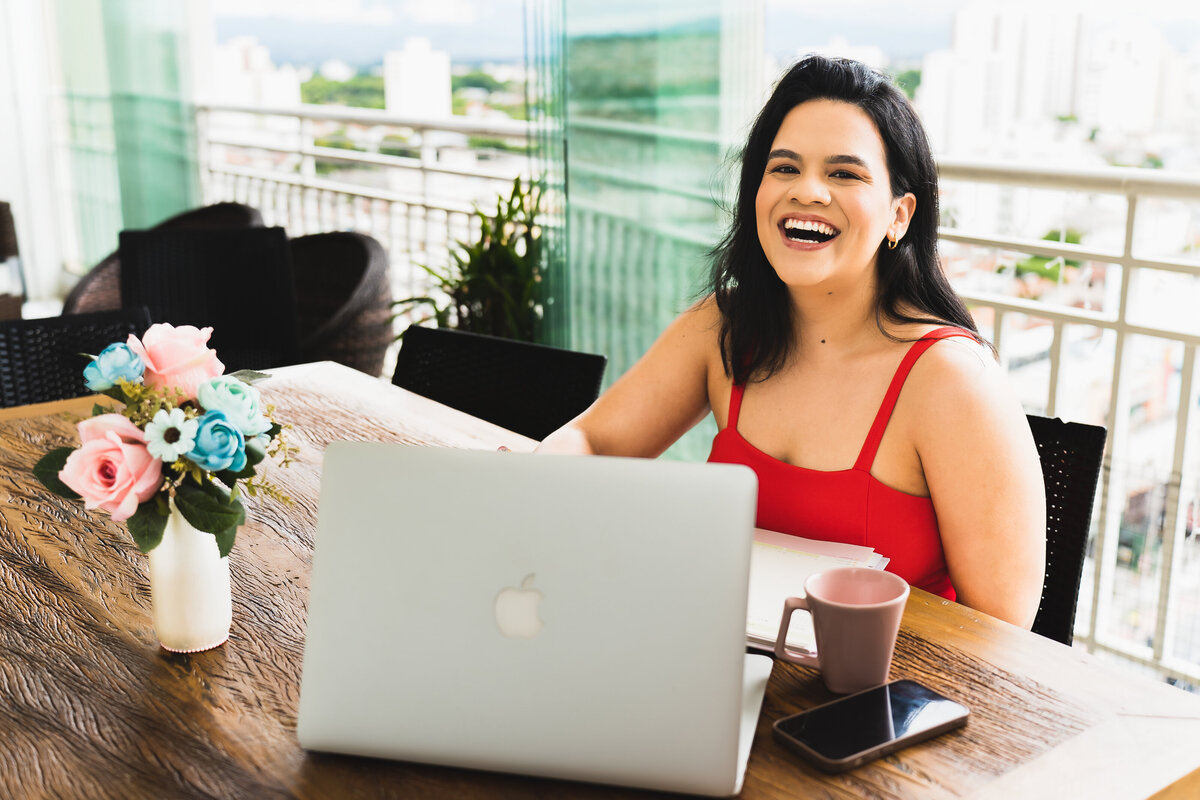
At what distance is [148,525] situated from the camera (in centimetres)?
99

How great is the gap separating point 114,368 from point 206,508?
0.15 metres

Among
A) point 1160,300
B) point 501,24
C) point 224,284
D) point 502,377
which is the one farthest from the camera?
point 501,24

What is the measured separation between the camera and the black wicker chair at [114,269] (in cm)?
373

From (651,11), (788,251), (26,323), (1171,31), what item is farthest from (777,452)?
(1171,31)

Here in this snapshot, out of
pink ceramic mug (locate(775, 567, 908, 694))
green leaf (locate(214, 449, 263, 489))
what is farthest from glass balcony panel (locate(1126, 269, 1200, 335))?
green leaf (locate(214, 449, 263, 489))

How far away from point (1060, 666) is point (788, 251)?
62 centimetres

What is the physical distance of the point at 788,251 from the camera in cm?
143

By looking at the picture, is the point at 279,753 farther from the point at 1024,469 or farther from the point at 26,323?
the point at 26,323

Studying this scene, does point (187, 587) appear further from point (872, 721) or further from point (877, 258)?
point (877, 258)

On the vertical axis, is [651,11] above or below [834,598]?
above

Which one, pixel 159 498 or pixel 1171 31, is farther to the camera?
pixel 1171 31

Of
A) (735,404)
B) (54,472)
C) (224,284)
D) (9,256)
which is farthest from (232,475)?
(9,256)

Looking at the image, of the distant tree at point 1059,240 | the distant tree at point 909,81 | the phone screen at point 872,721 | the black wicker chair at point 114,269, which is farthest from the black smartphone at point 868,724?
the black wicker chair at point 114,269

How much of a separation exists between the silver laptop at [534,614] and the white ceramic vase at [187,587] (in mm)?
239
